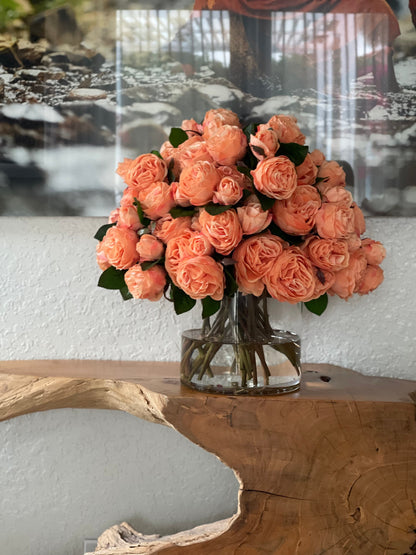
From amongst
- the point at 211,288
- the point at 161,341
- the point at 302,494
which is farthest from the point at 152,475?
the point at 211,288

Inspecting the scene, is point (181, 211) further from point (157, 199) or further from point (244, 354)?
point (244, 354)

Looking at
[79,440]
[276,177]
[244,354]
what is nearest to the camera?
[276,177]

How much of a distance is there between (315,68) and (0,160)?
565 mm

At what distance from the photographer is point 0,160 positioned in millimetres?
1007

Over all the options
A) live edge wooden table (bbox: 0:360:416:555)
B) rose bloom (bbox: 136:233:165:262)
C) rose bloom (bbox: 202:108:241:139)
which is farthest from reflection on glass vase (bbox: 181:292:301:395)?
rose bloom (bbox: 202:108:241:139)

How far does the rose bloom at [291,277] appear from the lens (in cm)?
74

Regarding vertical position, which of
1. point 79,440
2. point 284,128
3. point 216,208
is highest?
point 284,128

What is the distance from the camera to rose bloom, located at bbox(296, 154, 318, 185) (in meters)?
0.80

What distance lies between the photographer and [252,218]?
731 mm

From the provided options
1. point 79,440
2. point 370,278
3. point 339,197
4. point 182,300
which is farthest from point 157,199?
point 79,440

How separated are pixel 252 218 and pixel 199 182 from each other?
3.2 inches

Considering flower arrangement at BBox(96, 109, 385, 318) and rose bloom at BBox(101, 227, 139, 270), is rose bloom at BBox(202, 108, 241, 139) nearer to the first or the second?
flower arrangement at BBox(96, 109, 385, 318)

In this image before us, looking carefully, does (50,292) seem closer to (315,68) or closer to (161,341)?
(161,341)

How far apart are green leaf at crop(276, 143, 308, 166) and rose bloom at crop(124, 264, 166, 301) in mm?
229
